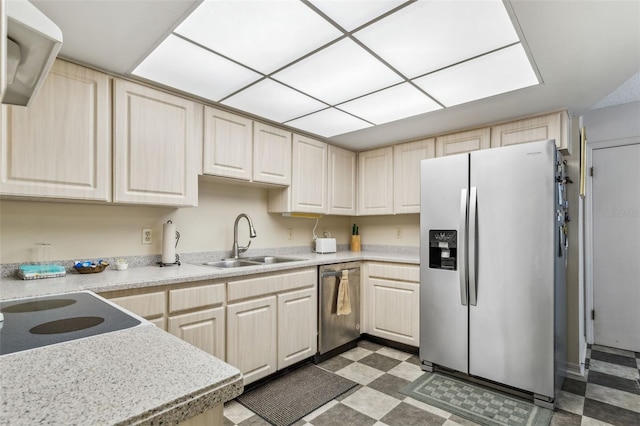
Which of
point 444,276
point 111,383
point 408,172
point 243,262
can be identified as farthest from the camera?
point 408,172

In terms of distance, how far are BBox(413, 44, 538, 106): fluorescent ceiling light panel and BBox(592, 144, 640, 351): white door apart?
1.81 m

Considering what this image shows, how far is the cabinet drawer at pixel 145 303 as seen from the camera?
68.6 inches

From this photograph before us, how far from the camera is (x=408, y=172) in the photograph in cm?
348

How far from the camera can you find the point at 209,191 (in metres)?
2.83

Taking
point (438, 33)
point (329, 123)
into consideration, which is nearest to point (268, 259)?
point (329, 123)

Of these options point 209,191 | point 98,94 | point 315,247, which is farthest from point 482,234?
point 98,94

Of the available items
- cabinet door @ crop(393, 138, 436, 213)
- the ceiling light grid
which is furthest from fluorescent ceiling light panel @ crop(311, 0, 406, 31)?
cabinet door @ crop(393, 138, 436, 213)

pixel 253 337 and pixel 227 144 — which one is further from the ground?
pixel 227 144

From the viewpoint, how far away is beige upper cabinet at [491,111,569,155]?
2605 mm

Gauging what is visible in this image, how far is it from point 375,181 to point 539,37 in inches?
87.8

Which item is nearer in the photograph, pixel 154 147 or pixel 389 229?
pixel 154 147

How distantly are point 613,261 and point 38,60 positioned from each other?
14.1 feet

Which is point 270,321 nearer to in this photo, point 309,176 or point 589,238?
point 309,176

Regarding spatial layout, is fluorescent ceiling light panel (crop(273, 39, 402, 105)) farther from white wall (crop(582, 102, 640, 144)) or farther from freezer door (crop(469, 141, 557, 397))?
white wall (crop(582, 102, 640, 144))
